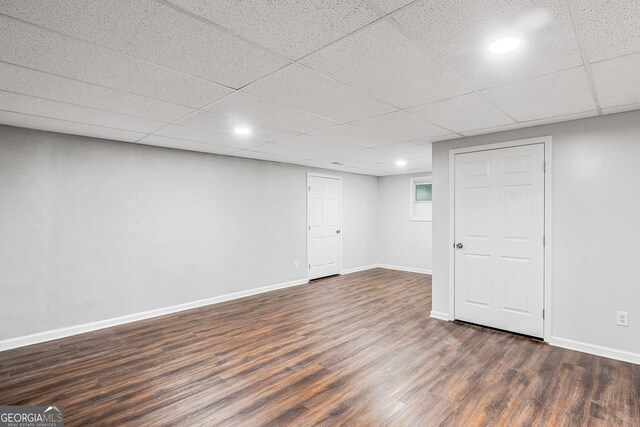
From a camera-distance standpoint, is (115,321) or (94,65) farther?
(115,321)

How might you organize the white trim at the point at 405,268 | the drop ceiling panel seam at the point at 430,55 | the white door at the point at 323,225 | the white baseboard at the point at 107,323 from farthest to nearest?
1. the white trim at the point at 405,268
2. the white door at the point at 323,225
3. the white baseboard at the point at 107,323
4. the drop ceiling panel seam at the point at 430,55

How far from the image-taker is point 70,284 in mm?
3695

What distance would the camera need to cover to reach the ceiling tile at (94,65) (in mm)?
1666

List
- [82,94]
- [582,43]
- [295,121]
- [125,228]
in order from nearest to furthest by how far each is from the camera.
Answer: [582,43], [82,94], [295,121], [125,228]

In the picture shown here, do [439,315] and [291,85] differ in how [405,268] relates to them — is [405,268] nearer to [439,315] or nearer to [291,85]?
[439,315]

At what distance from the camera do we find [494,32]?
64.2 inches

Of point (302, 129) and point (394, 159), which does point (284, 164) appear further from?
point (302, 129)

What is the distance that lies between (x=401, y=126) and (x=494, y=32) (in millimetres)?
1770

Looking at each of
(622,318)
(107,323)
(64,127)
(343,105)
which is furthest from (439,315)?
(64,127)

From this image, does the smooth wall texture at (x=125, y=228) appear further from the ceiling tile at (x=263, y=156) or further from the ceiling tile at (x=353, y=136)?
the ceiling tile at (x=353, y=136)

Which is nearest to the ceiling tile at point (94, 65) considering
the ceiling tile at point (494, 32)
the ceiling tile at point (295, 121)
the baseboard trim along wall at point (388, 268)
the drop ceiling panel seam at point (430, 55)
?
the ceiling tile at point (295, 121)

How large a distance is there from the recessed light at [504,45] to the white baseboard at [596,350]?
9.90 feet

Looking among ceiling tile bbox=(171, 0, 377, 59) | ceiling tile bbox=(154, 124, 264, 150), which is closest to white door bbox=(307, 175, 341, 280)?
ceiling tile bbox=(154, 124, 264, 150)

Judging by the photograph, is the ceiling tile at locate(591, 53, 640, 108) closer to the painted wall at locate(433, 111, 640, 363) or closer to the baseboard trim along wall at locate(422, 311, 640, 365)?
the painted wall at locate(433, 111, 640, 363)
